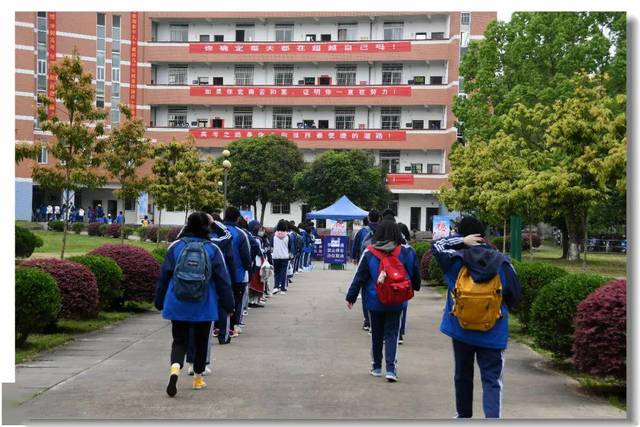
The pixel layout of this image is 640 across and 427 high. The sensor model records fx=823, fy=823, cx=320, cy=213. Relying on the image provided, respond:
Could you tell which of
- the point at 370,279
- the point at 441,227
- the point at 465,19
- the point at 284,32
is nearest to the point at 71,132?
the point at 370,279

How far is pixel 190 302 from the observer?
7.80m

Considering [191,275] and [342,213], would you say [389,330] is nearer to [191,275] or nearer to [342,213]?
[191,275]

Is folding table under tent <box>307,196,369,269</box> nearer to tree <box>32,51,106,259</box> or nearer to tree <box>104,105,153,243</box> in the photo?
tree <box>104,105,153,243</box>

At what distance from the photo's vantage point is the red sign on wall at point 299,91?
58.9 metres

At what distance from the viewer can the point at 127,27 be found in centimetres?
6009

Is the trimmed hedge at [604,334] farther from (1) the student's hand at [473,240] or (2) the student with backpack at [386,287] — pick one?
(1) the student's hand at [473,240]

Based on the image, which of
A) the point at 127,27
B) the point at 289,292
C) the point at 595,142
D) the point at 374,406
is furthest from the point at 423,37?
the point at 374,406

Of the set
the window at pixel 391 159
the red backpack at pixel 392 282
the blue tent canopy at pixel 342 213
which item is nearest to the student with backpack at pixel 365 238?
the red backpack at pixel 392 282

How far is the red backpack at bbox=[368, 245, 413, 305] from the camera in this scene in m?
8.48

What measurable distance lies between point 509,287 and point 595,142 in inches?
712

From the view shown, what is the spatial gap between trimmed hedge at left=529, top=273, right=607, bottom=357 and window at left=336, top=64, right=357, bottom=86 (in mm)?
52166

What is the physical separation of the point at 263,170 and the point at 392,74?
42.5 feet

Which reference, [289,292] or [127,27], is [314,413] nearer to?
[289,292]

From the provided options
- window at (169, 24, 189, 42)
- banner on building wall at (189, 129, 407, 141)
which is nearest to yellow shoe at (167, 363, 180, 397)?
banner on building wall at (189, 129, 407, 141)
